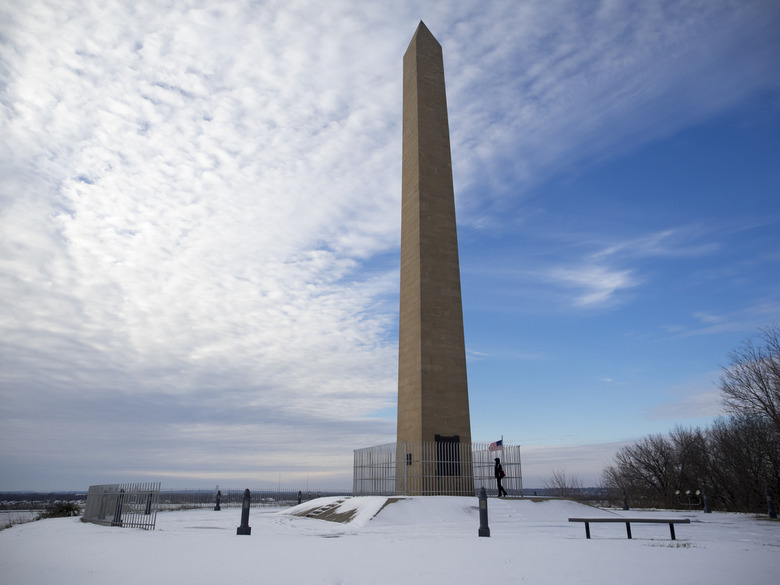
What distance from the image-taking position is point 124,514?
653 inches

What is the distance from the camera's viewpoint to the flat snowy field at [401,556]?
289 inches

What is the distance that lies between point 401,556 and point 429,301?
15322 millimetres

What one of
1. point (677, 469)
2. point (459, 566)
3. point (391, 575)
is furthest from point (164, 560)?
point (677, 469)

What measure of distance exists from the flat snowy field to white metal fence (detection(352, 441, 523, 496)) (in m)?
5.91

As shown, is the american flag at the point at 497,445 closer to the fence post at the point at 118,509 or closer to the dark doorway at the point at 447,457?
the dark doorway at the point at 447,457

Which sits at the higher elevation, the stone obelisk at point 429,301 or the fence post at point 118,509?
the stone obelisk at point 429,301

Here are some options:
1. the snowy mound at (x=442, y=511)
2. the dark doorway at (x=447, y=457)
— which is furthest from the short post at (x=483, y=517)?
the dark doorway at (x=447, y=457)

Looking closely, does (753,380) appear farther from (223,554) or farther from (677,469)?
(223,554)

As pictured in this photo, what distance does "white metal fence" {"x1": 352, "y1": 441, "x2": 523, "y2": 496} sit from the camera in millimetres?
A: 21094

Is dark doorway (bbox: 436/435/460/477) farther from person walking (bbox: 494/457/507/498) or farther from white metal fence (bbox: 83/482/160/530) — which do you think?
white metal fence (bbox: 83/482/160/530)

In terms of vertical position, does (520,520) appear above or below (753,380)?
below

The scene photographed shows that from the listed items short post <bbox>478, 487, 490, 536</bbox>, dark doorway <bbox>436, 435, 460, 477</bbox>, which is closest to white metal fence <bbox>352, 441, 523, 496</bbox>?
dark doorway <bbox>436, 435, 460, 477</bbox>

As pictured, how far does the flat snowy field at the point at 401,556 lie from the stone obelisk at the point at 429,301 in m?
6.75

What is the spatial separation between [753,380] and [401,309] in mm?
17030
